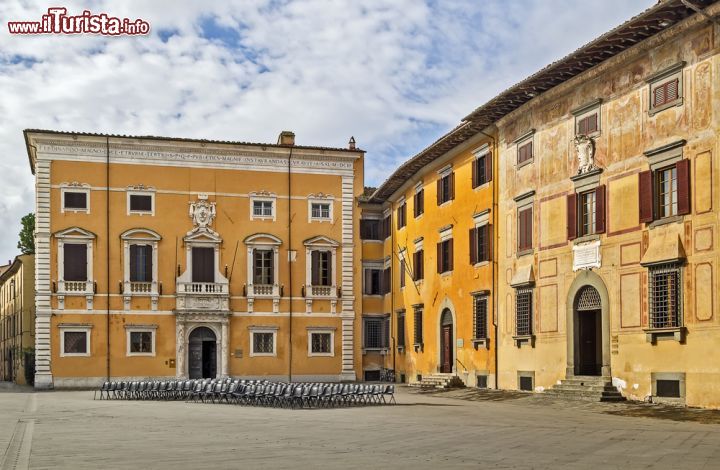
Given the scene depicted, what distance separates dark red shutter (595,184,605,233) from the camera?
25906mm

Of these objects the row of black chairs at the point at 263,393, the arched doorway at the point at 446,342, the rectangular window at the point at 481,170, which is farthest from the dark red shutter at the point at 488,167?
the row of black chairs at the point at 263,393

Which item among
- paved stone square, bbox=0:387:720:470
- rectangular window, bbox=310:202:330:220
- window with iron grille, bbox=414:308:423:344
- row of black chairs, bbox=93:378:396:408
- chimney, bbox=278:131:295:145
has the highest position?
chimney, bbox=278:131:295:145

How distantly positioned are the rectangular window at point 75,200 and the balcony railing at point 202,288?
225 inches

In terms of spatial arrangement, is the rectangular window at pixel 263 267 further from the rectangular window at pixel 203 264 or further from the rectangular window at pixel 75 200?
the rectangular window at pixel 75 200

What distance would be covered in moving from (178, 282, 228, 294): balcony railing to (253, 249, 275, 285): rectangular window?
5.67ft

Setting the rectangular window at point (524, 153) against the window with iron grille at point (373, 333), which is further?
the window with iron grille at point (373, 333)

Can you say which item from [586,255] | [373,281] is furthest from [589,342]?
[373,281]

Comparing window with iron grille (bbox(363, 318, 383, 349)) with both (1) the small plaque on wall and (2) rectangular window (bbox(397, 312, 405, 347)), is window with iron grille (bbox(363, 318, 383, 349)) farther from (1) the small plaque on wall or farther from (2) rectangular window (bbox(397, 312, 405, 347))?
(1) the small plaque on wall

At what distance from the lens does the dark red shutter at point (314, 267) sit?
146 feet

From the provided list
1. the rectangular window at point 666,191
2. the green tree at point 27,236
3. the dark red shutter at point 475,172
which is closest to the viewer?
the rectangular window at point 666,191

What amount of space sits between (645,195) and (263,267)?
77.0 ft

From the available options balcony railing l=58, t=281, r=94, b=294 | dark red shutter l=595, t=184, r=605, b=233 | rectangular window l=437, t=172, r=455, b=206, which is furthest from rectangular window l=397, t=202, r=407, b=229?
dark red shutter l=595, t=184, r=605, b=233

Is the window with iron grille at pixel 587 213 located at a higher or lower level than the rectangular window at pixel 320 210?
lower

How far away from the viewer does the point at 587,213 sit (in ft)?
88.5
